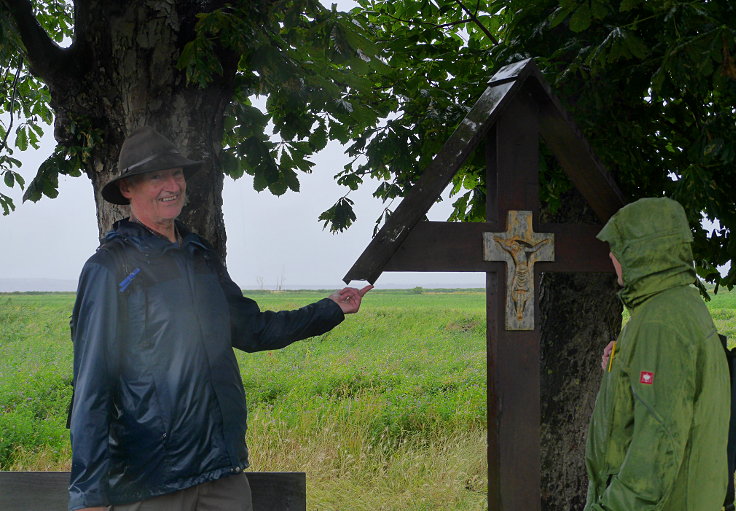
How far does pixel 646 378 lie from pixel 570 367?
292cm

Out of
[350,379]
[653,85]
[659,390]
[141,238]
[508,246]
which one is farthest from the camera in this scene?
[350,379]

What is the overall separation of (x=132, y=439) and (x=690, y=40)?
2.99 metres

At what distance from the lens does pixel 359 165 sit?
617 cm

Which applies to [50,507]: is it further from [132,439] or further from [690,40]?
[690,40]

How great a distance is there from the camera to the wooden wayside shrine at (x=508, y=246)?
2949 millimetres

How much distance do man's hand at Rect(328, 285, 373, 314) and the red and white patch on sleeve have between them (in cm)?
129

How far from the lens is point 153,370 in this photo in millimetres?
2422

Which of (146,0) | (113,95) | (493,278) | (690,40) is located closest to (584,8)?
(690,40)

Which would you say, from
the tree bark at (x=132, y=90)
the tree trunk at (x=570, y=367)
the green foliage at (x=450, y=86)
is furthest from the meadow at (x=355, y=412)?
the tree bark at (x=132, y=90)

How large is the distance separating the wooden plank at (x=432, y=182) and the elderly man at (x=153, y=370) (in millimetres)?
618

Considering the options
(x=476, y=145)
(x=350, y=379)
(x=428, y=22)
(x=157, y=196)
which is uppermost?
(x=428, y=22)

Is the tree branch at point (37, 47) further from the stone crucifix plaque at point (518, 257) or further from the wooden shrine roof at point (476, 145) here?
the stone crucifix plaque at point (518, 257)

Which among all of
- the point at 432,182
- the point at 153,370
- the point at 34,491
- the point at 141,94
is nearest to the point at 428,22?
the point at 141,94

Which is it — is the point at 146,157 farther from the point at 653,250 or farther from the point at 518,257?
the point at 653,250
